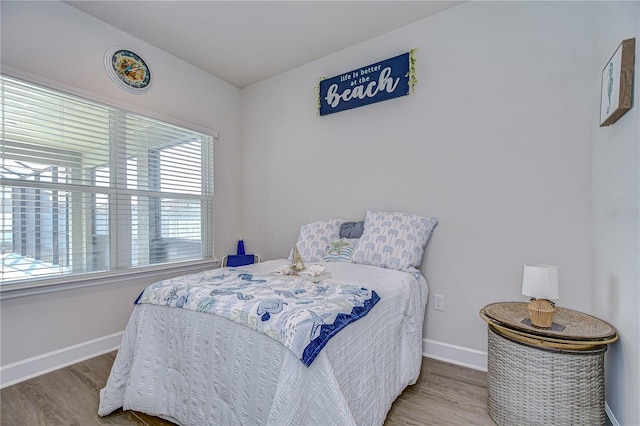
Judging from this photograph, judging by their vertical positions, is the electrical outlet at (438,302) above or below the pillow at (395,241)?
below

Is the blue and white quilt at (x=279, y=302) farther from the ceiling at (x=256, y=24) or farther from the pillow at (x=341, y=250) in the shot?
the ceiling at (x=256, y=24)

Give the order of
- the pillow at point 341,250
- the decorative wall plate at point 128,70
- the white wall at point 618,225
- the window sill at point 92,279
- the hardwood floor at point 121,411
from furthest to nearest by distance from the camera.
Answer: the decorative wall plate at point 128,70 → the pillow at point 341,250 → the window sill at point 92,279 → the hardwood floor at point 121,411 → the white wall at point 618,225

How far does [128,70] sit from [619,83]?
3432 millimetres

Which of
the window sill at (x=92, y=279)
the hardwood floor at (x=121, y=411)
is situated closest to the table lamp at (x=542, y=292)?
the hardwood floor at (x=121, y=411)

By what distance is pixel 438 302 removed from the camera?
2.36 meters

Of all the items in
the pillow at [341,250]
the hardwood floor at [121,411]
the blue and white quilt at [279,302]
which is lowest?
the hardwood floor at [121,411]

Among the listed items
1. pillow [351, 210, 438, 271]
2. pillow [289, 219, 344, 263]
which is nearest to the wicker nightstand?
pillow [351, 210, 438, 271]

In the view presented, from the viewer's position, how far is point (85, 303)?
2.39 meters

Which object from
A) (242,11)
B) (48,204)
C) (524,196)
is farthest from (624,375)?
(48,204)

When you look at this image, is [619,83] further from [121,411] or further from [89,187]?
[89,187]

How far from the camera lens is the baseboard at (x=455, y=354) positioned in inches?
84.8

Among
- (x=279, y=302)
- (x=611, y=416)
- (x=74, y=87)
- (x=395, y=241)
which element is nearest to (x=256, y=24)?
(x=74, y=87)

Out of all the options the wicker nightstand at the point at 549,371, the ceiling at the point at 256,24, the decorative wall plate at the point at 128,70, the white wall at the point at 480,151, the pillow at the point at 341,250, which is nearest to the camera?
the wicker nightstand at the point at 549,371

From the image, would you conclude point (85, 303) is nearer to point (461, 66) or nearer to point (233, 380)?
point (233, 380)
